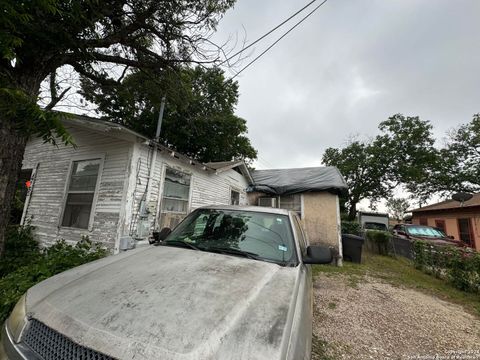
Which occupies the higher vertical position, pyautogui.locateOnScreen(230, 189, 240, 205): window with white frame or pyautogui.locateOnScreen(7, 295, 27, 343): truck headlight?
pyautogui.locateOnScreen(230, 189, 240, 205): window with white frame

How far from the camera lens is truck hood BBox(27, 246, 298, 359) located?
0.95 meters

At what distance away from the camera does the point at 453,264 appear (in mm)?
5535

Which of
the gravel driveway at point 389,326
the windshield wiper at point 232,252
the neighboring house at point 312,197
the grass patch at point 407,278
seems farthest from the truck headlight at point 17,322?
the neighboring house at point 312,197

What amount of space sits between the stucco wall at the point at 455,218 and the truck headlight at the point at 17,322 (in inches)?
761

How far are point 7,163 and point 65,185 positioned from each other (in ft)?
7.47

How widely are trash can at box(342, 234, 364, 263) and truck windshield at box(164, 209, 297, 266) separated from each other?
23.2ft

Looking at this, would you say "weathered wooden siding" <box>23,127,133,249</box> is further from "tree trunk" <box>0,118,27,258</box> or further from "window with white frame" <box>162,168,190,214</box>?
"tree trunk" <box>0,118,27,258</box>

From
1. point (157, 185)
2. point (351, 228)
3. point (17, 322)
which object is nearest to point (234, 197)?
point (157, 185)

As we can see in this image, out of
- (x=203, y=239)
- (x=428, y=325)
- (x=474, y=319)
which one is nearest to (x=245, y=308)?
(x=203, y=239)

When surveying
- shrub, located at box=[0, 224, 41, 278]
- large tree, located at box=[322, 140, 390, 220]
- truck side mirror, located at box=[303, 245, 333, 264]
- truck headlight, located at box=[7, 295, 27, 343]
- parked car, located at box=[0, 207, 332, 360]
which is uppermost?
large tree, located at box=[322, 140, 390, 220]

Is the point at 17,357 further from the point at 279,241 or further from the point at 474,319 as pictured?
the point at 474,319

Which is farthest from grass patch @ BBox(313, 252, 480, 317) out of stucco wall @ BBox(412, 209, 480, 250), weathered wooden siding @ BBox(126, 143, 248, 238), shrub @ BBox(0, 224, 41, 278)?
stucco wall @ BBox(412, 209, 480, 250)

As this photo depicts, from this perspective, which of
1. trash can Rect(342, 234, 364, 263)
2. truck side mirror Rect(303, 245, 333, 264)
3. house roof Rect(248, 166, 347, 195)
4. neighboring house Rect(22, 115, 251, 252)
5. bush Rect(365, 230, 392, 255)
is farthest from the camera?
bush Rect(365, 230, 392, 255)

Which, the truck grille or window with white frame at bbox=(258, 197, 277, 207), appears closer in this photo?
the truck grille
